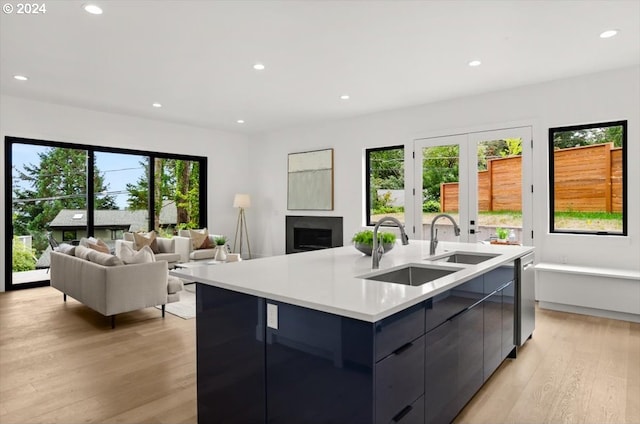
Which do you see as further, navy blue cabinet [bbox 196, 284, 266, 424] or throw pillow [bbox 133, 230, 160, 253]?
throw pillow [bbox 133, 230, 160, 253]

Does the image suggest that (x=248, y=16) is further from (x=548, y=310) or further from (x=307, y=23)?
(x=548, y=310)

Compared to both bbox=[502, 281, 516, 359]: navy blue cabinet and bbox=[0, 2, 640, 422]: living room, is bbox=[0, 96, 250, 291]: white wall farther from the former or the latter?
bbox=[502, 281, 516, 359]: navy blue cabinet

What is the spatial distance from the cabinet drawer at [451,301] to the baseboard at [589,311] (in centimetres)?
287

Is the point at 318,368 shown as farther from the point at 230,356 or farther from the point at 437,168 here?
the point at 437,168

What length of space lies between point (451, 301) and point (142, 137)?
650 cm

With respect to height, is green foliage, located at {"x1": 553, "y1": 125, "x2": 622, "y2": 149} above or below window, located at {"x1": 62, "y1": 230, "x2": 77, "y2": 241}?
above

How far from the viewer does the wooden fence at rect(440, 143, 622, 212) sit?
4.55 metres

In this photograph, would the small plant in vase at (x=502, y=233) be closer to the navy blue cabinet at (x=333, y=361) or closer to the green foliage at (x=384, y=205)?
the green foliage at (x=384, y=205)

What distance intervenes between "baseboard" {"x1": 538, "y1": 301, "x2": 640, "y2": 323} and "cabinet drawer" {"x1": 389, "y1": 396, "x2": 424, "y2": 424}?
3.66 meters

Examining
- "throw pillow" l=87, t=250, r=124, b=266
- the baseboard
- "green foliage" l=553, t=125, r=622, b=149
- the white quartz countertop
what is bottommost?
the baseboard

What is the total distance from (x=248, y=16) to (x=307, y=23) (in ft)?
1.64

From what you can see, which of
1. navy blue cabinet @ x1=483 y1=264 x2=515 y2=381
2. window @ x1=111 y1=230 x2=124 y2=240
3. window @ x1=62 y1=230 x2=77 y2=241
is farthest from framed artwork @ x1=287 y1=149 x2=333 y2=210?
navy blue cabinet @ x1=483 y1=264 x2=515 y2=381

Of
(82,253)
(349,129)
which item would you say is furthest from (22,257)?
(349,129)

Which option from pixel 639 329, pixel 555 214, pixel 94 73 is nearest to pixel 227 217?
pixel 94 73
